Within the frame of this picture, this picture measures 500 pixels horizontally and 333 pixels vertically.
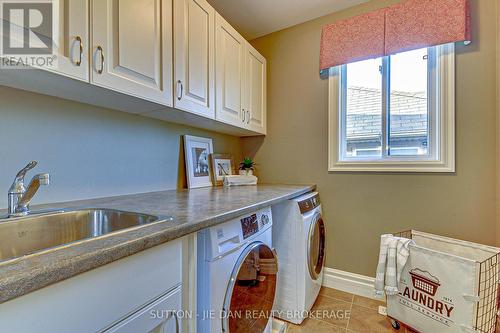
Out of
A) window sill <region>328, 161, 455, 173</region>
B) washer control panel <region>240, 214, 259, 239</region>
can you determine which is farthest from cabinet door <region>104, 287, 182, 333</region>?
window sill <region>328, 161, 455, 173</region>

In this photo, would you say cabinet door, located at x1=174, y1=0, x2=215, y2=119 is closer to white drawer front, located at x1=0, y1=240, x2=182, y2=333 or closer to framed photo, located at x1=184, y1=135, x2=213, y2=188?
framed photo, located at x1=184, y1=135, x2=213, y2=188

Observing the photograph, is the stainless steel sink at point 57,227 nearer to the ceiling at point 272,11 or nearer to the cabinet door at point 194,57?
the cabinet door at point 194,57

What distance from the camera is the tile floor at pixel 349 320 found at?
1.54m

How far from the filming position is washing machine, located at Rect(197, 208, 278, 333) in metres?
0.86

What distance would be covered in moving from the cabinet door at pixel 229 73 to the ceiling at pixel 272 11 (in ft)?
0.95

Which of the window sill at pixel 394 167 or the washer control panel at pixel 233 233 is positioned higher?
the window sill at pixel 394 167

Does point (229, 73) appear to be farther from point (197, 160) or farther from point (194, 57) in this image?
point (197, 160)

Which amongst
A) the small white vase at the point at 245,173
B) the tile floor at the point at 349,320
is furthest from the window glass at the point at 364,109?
the tile floor at the point at 349,320

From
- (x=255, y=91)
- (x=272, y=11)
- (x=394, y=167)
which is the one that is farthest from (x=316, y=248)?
(x=272, y=11)

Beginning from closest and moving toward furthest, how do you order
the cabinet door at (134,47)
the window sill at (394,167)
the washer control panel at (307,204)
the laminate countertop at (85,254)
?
the laminate countertop at (85,254) → the cabinet door at (134,47) → the washer control panel at (307,204) → the window sill at (394,167)

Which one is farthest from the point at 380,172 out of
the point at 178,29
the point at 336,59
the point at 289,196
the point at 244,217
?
the point at 178,29

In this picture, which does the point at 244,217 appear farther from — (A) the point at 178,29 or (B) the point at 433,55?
(B) the point at 433,55

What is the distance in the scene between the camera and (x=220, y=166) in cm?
223

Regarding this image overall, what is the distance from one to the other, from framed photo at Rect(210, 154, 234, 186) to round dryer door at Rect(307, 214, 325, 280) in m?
0.92
